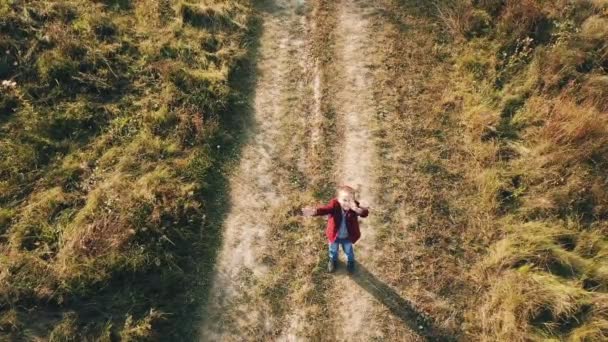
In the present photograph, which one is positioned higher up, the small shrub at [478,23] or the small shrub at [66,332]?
the small shrub at [478,23]

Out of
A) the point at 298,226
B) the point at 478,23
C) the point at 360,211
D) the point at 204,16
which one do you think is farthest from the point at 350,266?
the point at 204,16

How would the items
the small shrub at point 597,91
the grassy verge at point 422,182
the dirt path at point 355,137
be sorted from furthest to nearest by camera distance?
the small shrub at point 597,91 → the grassy verge at point 422,182 → the dirt path at point 355,137

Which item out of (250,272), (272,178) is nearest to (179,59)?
(272,178)

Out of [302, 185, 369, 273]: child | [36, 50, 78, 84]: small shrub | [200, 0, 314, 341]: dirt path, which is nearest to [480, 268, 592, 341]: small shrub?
[302, 185, 369, 273]: child

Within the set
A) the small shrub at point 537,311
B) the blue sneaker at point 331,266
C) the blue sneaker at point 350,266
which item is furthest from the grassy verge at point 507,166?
the blue sneaker at point 331,266

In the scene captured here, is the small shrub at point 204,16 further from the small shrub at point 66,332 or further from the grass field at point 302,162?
the small shrub at point 66,332

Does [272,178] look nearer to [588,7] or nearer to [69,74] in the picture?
[69,74]

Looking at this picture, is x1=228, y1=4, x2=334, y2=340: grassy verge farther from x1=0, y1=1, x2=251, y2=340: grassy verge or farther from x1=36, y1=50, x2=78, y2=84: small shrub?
x1=36, y1=50, x2=78, y2=84: small shrub
